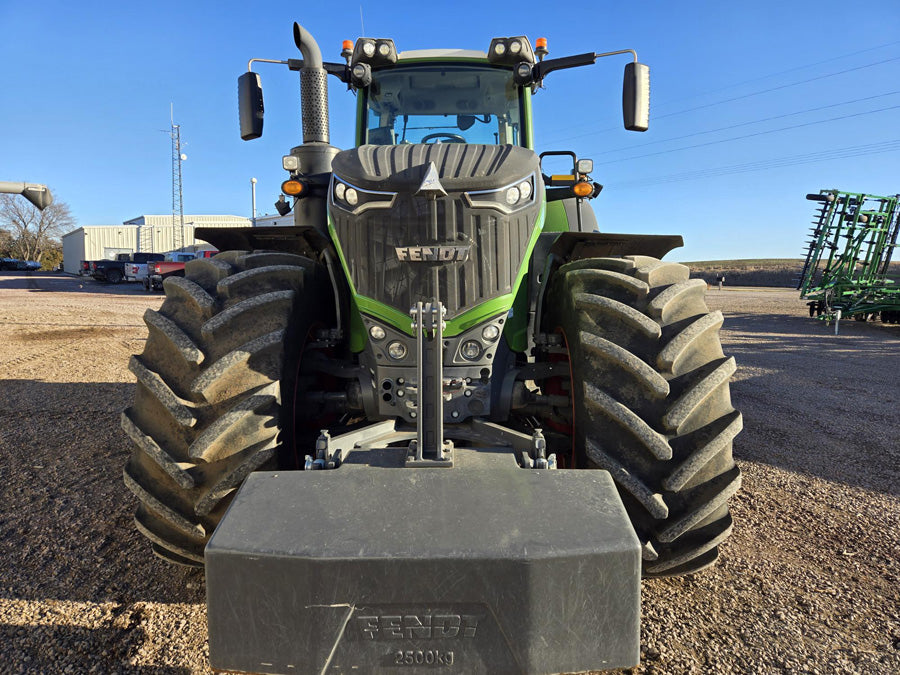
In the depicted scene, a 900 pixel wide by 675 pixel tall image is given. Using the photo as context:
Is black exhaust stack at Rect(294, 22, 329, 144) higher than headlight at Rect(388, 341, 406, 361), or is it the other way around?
black exhaust stack at Rect(294, 22, 329, 144)

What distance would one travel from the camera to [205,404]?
219 cm

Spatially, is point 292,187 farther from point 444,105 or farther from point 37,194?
point 37,194

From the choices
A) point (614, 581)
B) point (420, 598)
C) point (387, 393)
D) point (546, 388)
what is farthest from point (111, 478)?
point (614, 581)

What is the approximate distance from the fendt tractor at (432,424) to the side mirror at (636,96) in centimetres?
1

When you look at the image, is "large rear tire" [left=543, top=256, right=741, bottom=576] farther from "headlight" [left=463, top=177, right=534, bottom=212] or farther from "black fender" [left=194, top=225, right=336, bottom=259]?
"black fender" [left=194, top=225, right=336, bottom=259]

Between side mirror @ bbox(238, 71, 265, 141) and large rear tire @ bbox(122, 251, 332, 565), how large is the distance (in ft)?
4.31

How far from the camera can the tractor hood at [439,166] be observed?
227cm

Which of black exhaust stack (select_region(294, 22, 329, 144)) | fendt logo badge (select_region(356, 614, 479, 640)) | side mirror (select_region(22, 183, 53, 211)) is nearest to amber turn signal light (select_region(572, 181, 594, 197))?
black exhaust stack (select_region(294, 22, 329, 144))

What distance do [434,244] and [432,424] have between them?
69 cm

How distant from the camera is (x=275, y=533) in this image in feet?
4.88

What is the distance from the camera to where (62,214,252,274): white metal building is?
52969 mm

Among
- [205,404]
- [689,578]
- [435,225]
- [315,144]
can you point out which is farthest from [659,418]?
[315,144]

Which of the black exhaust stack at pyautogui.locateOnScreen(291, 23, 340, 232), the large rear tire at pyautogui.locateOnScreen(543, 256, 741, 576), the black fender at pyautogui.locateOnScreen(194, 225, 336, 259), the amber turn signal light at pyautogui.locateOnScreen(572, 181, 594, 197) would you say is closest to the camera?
the large rear tire at pyautogui.locateOnScreen(543, 256, 741, 576)

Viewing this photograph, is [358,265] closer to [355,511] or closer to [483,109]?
[355,511]
